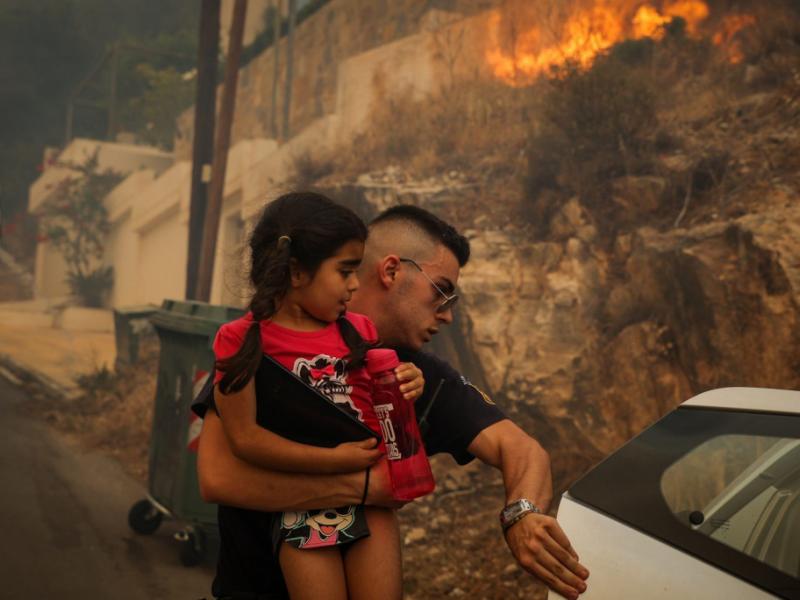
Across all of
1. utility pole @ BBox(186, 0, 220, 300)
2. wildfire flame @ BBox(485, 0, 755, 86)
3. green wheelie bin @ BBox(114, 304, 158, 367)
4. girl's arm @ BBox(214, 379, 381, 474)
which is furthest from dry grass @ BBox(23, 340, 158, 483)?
girl's arm @ BBox(214, 379, 381, 474)

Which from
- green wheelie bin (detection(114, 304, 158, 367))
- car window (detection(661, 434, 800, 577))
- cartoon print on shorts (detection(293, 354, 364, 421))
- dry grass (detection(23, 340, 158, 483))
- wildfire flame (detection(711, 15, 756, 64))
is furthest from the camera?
green wheelie bin (detection(114, 304, 158, 367))

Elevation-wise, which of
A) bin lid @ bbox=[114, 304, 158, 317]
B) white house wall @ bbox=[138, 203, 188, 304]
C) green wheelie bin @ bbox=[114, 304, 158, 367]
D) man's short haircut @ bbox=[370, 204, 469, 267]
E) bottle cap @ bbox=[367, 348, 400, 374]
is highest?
man's short haircut @ bbox=[370, 204, 469, 267]

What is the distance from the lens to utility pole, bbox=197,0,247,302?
11.3m

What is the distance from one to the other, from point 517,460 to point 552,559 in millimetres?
348

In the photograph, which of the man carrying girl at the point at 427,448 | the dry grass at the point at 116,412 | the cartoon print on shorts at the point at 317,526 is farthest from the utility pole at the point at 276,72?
the cartoon print on shorts at the point at 317,526

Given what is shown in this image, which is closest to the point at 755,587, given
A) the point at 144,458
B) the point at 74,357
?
the point at 144,458

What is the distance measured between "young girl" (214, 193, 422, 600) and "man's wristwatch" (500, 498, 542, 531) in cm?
26

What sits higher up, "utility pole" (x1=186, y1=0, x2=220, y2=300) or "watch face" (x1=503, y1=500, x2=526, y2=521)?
"utility pole" (x1=186, y1=0, x2=220, y2=300)

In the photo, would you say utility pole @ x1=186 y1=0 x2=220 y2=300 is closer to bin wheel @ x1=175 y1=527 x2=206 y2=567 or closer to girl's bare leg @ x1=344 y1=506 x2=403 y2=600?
bin wheel @ x1=175 y1=527 x2=206 y2=567

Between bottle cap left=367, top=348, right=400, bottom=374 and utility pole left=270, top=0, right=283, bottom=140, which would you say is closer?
bottle cap left=367, top=348, right=400, bottom=374

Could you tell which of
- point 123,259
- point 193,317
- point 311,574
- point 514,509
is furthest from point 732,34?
point 123,259

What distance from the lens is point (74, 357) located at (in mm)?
12820

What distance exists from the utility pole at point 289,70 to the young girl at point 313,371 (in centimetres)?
1050

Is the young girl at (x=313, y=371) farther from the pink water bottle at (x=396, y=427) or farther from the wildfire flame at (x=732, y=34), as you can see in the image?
the wildfire flame at (x=732, y=34)
